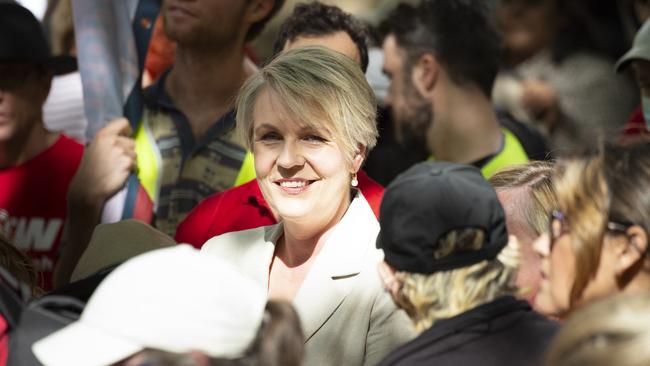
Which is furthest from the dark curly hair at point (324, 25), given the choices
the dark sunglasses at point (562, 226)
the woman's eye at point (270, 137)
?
the dark sunglasses at point (562, 226)

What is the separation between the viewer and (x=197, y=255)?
2.21m

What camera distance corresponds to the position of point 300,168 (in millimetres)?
3209

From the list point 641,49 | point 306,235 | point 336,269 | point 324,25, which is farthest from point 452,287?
point 641,49

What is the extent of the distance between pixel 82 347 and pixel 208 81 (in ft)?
7.99

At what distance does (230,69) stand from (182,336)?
255cm

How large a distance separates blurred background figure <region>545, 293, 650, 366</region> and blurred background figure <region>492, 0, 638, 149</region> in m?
3.85

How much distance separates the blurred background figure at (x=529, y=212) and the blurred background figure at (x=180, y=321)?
114 centimetres

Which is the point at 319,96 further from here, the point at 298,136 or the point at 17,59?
the point at 17,59

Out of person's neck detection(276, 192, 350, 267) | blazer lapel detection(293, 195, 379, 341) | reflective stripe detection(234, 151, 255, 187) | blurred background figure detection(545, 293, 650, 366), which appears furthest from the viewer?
reflective stripe detection(234, 151, 255, 187)

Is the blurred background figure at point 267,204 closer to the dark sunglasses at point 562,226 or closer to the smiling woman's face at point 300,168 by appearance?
the smiling woman's face at point 300,168

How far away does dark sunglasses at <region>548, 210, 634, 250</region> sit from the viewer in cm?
249

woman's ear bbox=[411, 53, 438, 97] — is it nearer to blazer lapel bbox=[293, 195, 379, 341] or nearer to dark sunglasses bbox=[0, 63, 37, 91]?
dark sunglasses bbox=[0, 63, 37, 91]

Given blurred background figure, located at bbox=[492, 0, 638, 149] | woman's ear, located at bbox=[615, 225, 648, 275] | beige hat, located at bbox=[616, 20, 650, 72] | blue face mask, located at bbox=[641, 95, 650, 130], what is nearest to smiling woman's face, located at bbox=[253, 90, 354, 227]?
woman's ear, located at bbox=[615, 225, 648, 275]

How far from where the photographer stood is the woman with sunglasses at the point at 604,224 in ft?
8.16
